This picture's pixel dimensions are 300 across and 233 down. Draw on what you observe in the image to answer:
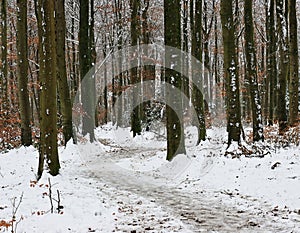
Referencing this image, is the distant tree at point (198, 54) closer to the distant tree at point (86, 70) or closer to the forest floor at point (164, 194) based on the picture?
the forest floor at point (164, 194)

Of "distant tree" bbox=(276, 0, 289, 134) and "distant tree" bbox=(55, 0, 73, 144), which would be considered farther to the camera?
"distant tree" bbox=(55, 0, 73, 144)

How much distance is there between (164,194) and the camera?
28.1 feet

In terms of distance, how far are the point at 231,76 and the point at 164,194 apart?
625 cm

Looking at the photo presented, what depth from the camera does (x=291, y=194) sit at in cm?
741

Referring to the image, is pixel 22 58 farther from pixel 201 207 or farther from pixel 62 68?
pixel 201 207

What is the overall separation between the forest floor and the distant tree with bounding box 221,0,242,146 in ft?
2.64

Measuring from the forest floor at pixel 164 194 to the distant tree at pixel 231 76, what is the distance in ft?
2.64

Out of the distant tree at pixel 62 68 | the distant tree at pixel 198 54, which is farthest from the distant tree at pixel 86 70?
the distant tree at pixel 198 54

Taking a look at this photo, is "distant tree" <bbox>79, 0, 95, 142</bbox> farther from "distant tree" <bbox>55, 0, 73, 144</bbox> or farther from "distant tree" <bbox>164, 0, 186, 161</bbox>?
"distant tree" <bbox>164, 0, 186, 161</bbox>

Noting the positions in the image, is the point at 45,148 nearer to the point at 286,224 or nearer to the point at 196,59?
the point at 286,224

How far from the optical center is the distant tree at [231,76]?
13.1 meters

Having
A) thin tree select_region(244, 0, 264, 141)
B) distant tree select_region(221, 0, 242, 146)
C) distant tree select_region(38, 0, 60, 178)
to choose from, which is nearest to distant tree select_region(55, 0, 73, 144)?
distant tree select_region(38, 0, 60, 178)

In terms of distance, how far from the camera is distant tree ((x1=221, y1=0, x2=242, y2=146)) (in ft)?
43.0

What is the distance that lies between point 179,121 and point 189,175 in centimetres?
239
